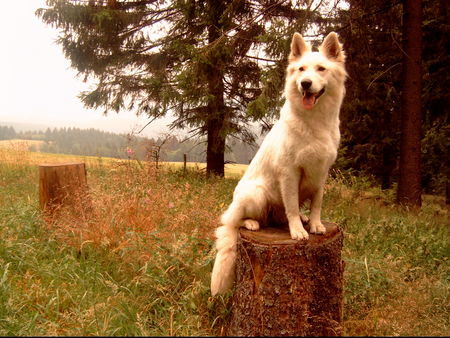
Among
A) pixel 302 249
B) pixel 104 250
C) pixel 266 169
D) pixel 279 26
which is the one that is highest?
pixel 279 26

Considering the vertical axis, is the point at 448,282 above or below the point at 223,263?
below

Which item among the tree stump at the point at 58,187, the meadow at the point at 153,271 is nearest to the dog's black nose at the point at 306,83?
the meadow at the point at 153,271

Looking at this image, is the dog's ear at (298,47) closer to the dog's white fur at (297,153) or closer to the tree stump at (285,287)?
the dog's white fur at (297,153)

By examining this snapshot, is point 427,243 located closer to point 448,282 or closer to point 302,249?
point 448,282

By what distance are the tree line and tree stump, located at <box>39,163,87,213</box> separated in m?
3.58

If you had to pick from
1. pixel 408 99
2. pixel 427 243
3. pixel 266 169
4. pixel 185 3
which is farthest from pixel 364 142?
pixel 266 169

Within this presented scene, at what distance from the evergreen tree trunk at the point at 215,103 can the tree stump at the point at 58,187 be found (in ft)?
13.5

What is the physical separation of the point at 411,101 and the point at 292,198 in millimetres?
5345

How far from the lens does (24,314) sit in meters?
2.79

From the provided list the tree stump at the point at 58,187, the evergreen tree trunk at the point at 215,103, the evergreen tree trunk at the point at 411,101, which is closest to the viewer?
the tree stump at the point at 58,187

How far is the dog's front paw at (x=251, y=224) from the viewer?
10.3ft

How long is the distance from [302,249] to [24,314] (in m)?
2.16

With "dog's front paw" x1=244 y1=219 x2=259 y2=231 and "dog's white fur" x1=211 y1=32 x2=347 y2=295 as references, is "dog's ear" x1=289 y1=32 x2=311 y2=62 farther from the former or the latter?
"dog's front paw" x1=244 y1=219 x2=259 y2=231

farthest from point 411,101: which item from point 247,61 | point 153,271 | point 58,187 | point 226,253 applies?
point 58,187
